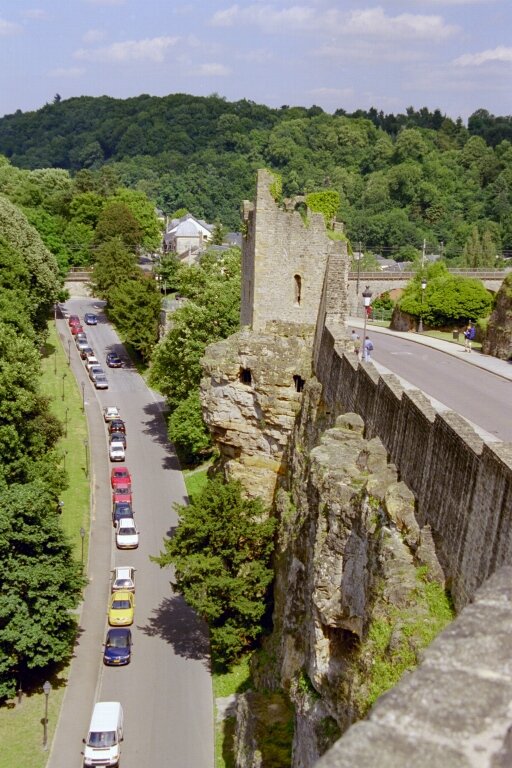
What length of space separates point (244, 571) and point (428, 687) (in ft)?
83.9

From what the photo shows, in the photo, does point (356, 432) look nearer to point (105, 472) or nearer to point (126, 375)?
point (105, 472)

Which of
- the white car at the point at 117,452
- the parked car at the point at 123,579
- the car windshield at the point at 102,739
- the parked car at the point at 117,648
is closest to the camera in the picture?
the car windshield at the point at 102,739

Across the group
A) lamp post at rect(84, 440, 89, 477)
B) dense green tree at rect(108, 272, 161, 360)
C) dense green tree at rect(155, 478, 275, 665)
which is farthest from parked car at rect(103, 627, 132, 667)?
dense green tree at rect(108, 272, 161, 360)

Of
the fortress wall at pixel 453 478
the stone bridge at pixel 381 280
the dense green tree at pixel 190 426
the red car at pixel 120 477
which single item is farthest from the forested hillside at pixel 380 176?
the fortress wall at pixel 453 478

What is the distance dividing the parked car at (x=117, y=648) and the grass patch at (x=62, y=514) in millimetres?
1662

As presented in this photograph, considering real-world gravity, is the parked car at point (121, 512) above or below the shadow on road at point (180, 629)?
above

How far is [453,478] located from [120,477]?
33.9m

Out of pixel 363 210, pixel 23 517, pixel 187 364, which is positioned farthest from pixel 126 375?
pixel 363 210

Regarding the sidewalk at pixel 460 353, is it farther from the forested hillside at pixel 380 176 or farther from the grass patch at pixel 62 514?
the forested hillside at pixel 380 176

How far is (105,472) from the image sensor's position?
46.6 meters

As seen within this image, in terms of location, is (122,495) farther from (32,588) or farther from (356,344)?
(356,344)

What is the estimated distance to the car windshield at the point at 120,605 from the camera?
32.3 metres

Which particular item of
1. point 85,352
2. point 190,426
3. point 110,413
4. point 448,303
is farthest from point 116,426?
point 448,303

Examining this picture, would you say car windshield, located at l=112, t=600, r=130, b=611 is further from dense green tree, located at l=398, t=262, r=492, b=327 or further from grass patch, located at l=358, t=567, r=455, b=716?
grass patch, located at l=358, t=567, r=455, b=716
